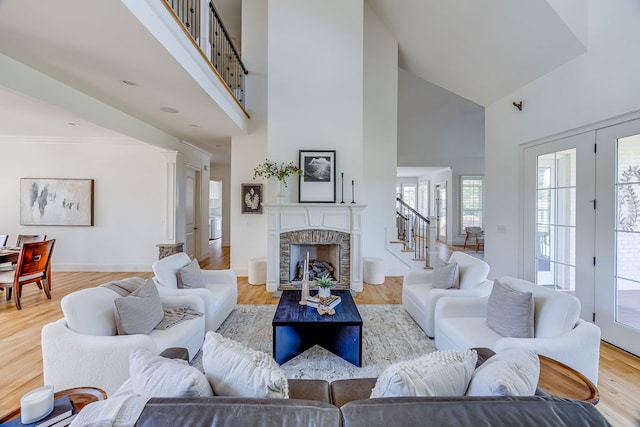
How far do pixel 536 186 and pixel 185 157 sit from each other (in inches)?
257

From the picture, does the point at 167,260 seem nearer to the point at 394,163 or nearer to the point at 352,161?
the point at 352,161

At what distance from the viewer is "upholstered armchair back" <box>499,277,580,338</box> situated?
1.96 meters

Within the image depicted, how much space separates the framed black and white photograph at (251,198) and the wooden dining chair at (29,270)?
3011 millimetres

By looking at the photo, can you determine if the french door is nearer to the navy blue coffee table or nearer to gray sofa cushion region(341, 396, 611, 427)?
the navy blue coffee table

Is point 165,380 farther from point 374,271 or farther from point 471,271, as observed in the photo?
point 374,271

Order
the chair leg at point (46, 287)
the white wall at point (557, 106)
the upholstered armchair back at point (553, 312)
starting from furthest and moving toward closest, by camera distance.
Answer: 1. the chair leg at point (46, 287)
2. the white wall at point (557, 106)
3. the upholstered armchair back at point (553, 312)

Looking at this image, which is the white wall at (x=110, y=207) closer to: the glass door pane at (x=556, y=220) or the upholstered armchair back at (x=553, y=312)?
the upholstered armchair back at (x=553, y=312)

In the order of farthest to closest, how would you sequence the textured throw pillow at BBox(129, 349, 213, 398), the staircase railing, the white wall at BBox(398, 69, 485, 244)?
the white wall at BBox(398, 69, 485, 244) < the staircase railing < the textured throw pillow at BBox(129, 349, 213, 398)

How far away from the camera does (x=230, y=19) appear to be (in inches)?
289

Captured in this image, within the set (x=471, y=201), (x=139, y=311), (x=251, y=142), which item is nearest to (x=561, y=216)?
(x=139, y=311)

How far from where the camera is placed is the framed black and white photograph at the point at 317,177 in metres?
4.91

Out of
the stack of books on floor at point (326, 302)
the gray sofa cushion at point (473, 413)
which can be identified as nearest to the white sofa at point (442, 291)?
the stack of books on floor at point (326, 302)

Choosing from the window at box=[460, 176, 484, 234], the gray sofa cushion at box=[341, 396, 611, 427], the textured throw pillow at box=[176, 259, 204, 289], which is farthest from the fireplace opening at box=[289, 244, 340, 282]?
the window at box=[460, 176, 484, 234]

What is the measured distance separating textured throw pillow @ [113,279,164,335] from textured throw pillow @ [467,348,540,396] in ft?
7.04
